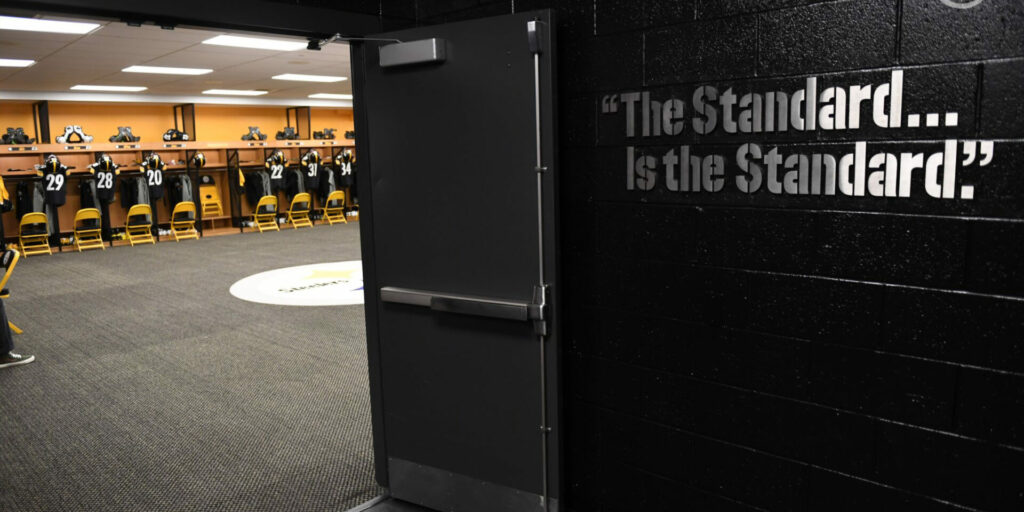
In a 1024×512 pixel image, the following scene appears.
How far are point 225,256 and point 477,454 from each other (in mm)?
8769

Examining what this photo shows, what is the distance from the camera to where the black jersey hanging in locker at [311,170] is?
14.9 meters

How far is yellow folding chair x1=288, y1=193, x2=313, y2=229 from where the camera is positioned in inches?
575

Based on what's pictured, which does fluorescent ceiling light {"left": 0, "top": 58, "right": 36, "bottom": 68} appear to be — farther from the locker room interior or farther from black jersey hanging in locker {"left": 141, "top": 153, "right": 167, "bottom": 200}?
the locker room interior

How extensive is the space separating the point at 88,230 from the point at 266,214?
3054 millimetres

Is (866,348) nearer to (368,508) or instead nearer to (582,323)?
(582,323)

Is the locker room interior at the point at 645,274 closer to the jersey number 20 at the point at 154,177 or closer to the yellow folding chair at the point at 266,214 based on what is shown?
the jersey number 20 at the point at 154,177

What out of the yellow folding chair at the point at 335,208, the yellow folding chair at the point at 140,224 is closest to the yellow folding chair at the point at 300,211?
the yellow folding chair at the point at 335,208

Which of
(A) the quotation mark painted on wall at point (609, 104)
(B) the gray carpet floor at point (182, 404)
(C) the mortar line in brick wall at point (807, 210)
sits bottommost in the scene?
(B) the gray carpet floor at point (182, 404)

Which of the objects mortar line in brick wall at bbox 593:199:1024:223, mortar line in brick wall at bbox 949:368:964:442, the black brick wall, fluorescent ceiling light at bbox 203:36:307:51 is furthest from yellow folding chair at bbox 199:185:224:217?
mortar line in brick wall at bbox 949:368:964:442

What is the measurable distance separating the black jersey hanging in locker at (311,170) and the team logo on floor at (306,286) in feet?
18.9

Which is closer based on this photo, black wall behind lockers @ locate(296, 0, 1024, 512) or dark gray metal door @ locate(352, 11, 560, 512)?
black wall behind lockers @ locate(296, 0, 1024, 512)

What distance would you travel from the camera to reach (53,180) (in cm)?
1137

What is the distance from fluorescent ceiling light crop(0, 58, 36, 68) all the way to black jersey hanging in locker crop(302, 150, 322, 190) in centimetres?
578

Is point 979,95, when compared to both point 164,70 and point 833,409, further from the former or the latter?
point 164,70
